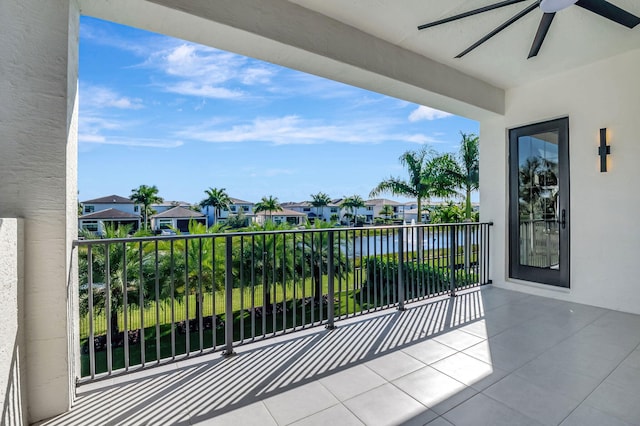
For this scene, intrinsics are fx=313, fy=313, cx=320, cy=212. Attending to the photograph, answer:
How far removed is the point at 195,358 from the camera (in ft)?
7.52

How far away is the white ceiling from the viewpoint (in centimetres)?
245

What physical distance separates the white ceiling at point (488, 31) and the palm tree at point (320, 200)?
34.2 m

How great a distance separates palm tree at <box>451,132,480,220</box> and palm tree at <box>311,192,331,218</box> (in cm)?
2571

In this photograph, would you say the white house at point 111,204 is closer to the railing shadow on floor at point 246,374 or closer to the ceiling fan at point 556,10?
the railing shadow on floor at point 246,374

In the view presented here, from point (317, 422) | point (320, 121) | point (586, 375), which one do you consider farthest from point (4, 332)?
point (320, 121)

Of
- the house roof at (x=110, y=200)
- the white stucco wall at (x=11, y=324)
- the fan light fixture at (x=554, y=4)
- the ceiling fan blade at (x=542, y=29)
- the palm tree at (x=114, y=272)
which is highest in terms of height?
the ceiling fan blade at (x=542, y=29)

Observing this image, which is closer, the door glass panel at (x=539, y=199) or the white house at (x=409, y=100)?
the white house at (x=409, y=100)

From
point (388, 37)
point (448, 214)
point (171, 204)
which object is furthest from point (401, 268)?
point (171, 204)

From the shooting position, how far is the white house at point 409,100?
156 centimetres

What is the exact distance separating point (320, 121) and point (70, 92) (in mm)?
38692

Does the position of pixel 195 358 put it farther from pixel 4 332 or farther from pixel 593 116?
pixel 593 116

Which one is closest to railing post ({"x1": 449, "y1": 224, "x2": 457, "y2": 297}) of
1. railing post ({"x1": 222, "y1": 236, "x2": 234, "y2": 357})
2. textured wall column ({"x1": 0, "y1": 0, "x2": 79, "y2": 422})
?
railing post ({"x1": 222, "y1": 236, "x2": 234, "y2": 357})

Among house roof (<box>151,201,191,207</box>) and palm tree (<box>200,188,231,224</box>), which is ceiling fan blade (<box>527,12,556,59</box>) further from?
palm tree (<box>200,188,231,224</box>)

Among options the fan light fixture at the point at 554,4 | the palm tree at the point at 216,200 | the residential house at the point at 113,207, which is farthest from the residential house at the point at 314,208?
the fan light fixture at the point at 554,4
